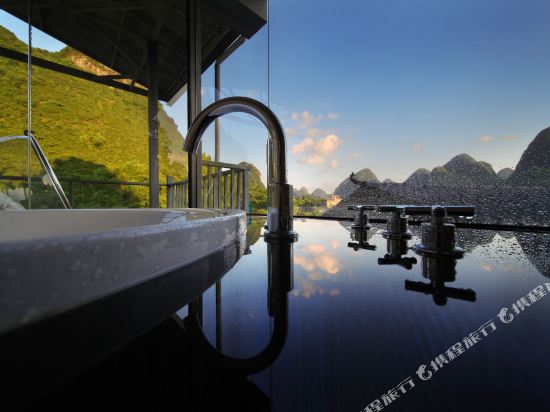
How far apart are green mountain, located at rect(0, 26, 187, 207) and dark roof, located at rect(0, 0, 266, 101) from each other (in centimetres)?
30

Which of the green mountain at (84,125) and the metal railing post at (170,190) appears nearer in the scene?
the green mountain at (84,125)

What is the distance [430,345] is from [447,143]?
1.21m

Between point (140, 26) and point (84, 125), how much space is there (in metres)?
2.03

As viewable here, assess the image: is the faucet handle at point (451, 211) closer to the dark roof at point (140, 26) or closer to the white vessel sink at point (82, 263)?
the white vessel sink at point (82, 263)

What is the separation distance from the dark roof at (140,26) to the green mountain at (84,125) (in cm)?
30

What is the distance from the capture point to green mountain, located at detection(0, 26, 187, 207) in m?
2.50

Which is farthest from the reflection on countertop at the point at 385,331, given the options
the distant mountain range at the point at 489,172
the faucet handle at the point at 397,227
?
the distant mountain range at the point at 489,172

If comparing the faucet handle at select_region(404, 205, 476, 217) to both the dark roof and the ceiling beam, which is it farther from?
the ceiling beam

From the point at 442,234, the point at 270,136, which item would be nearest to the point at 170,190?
the point at 270,136

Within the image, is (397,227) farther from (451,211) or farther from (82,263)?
(82,263)

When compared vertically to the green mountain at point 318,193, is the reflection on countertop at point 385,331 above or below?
below

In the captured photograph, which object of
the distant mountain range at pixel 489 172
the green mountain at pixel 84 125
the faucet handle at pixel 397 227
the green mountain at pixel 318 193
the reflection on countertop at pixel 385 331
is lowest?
the reflection on countertop at pixel 385 331

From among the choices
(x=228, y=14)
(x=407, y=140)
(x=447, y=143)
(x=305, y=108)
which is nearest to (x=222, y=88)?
(x=228, y=14)

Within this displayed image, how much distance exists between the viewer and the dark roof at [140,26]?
1960mm
